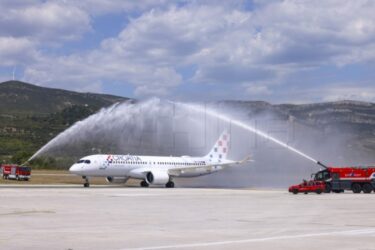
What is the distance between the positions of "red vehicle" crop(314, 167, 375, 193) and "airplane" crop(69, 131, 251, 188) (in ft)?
47.5

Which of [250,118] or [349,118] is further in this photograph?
[349,118]

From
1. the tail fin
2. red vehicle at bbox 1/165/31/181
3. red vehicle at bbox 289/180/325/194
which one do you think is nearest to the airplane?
the tail fin

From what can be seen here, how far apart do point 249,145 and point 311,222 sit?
54.1 meters

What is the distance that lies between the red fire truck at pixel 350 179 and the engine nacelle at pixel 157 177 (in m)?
18.0

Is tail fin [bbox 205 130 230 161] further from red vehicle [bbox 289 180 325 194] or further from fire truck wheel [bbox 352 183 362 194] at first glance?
red vehicle [bbox 289 180 325 194]

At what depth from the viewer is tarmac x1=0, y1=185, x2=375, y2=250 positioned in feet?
61.6

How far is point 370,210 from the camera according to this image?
112 feet

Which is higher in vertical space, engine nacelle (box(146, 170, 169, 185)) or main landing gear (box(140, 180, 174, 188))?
engine nacelle (box(146, 170, 169, 185))

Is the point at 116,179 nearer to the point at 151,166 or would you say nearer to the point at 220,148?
the point at 151,166

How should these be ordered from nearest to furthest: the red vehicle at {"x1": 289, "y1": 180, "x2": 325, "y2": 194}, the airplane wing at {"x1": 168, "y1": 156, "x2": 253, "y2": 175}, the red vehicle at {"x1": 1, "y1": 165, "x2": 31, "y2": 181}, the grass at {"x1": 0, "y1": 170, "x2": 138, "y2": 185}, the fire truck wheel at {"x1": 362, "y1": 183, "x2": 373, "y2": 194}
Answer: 1. the red vehicle at {"x1": 289, "y1": 180, "x2": 325, "y2": 194}
2. the fire truck wheel at {"x1": 362, "y1": 183, "x2": 373, "y2": 194}
3. the grass at {"x1": 0, "y1": 170, "x2": 138, "y2": 185}
4. the airplane wing at {"x1": 168, "y1": 156, "x2": 253, "y2": 175}
5. the red vehicle at {"x1": 1, "y1": 165, "x2": 31, "y2": 181}

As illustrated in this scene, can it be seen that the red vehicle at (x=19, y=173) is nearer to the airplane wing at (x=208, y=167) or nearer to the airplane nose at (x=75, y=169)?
the airplane nose at (x=75, y=169)

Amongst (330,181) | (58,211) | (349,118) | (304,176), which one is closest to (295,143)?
(304,176)

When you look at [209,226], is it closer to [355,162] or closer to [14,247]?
[14,247]

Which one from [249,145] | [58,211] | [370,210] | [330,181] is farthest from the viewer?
[249,145]
